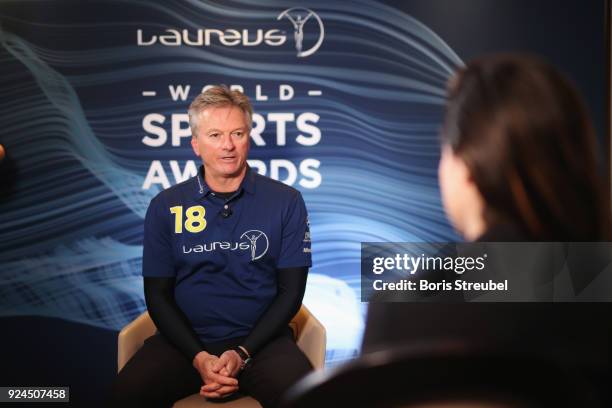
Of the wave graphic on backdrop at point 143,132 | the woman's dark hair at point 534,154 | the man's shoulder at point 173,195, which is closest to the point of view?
the woman's dark hair at point 534,154

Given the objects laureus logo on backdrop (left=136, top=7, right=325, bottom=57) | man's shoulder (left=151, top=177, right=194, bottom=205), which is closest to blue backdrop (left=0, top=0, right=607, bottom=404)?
laureus logo on backdrop (left=136, top=7, right=325, bottom=57)

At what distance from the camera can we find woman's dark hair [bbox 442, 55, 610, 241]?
0.84 metres

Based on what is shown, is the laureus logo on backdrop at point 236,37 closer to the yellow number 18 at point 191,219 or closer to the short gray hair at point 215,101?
the short gray hair at point 215,101

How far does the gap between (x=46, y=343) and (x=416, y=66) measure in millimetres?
2557

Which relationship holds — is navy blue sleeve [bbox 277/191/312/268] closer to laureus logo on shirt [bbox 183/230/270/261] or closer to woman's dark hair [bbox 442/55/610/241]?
laureus logo on shirt [bbox 183/230/270/261]

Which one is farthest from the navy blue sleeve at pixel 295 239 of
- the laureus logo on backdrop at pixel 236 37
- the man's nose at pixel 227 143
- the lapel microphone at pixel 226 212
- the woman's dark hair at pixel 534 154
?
the woman's dark hair at pixel 534 154

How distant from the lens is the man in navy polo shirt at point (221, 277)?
2.55 meters

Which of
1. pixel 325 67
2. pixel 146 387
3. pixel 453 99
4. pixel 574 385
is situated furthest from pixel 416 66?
pixel 574 385

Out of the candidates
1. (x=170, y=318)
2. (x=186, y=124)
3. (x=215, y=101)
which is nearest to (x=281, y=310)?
(x=170, y=318)

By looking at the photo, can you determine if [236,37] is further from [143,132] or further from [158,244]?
[158,244]

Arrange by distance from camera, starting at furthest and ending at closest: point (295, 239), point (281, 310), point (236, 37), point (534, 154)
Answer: point (236, 37)
point (295, 239)
point (281, 310)
point (534, 154)

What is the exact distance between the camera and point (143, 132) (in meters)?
4.00

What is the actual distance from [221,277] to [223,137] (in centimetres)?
56

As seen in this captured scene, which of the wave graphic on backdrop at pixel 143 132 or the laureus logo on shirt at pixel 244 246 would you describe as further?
the wave graphic on backdrop at pixel 143 132
